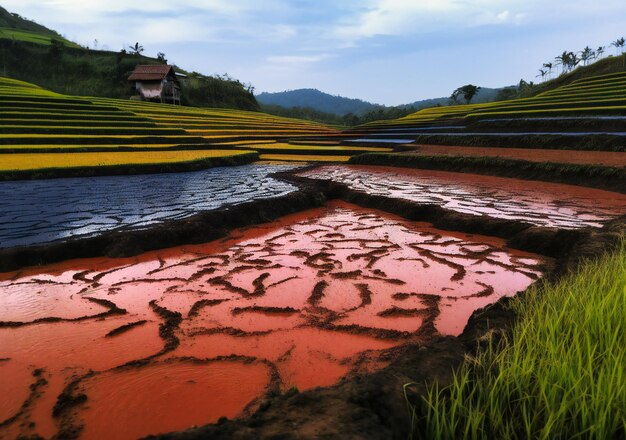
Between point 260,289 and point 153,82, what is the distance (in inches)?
1463

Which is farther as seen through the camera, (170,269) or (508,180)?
(508,180)

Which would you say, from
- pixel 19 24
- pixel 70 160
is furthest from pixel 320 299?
pixel 19 24

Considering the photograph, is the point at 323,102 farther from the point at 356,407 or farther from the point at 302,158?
the point at 356,407

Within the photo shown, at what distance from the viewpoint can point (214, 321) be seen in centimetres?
303

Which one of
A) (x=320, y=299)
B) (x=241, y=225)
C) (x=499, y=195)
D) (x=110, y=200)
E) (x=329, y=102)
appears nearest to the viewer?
(x=320, y=299)

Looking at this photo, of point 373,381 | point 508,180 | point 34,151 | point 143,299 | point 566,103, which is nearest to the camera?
point 373,381

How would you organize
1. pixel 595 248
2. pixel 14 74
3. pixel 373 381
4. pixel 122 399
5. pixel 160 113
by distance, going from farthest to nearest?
1. pixel 14 74
2. pixel 160 113
3. pixel 595 248
4. pixel 122 399
5. pixel 373 381

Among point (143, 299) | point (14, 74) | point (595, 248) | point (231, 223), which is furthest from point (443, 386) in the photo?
point (14, 74)

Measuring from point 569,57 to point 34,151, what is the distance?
5770 centimetres

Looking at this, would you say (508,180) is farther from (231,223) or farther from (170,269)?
(170,269)

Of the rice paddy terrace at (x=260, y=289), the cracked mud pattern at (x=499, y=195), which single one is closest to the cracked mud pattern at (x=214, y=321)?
the rice paddy terrace at (x=260, y=289)

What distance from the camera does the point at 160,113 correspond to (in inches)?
1052

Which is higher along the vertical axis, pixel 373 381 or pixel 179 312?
pixel 373 381

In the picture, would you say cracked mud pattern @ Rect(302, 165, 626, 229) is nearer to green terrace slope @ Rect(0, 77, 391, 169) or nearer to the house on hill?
green terrace slope @ Rect(0, 77, 391, 169)
